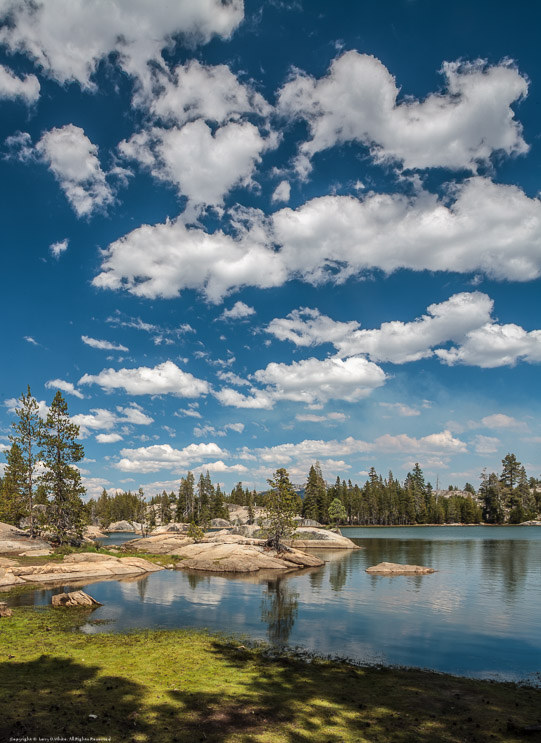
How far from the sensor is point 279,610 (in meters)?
34.9

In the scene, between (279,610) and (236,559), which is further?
(236,559)

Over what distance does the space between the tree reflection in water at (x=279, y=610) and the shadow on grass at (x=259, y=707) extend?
816 cm

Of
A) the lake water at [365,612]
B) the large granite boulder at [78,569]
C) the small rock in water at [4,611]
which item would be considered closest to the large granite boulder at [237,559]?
the lake water at [365,612]

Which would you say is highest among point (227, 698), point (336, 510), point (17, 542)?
point (227, 698)

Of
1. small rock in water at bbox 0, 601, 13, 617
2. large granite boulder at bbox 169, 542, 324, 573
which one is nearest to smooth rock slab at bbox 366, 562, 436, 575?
large granite boulder at bbox 169, 542, 324, 573

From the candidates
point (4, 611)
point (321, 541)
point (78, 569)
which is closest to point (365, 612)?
point (4, 611)

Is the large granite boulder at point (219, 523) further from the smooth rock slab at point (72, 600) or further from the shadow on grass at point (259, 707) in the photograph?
the shadow on grass at point (259, 707)

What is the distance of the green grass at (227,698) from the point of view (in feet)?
41.3

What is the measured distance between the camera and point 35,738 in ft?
36.4

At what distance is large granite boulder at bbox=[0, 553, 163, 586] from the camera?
4313 centimetres

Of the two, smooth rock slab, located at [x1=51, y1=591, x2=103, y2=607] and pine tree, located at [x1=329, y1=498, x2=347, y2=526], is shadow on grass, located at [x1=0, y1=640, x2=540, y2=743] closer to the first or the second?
smooth rock slab, located at [x1=51, y1=591, x2=103, y2=607]

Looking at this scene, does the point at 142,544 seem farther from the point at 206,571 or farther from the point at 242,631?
the point at 242,631

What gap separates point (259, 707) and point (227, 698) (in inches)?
49.8

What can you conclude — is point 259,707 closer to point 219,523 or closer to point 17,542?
point 17,542
